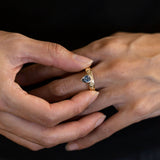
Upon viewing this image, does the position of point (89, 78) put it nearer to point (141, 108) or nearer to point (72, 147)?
point (141, 108)

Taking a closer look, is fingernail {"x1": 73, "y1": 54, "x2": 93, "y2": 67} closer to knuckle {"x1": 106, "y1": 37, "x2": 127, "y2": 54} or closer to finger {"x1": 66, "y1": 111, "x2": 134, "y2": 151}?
knuckle {"x1": 106, "y1": 37, "x2": 127, "y2": 54}

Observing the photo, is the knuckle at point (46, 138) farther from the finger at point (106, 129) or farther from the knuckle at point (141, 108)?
the knuckle at point (141, 108)

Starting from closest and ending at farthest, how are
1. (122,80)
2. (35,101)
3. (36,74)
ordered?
(35,101), (122,80), (36,74)

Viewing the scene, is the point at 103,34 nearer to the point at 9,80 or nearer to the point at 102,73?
the point at 102,73

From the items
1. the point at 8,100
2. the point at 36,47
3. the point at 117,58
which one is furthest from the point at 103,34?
the point at 8,100

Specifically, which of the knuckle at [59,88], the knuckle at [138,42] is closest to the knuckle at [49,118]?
the knuckle at [59,88]

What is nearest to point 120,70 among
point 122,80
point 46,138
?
point 122,80

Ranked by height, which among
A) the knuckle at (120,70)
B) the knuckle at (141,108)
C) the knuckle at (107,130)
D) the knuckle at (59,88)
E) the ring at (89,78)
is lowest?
the knuckle at (107,130)
